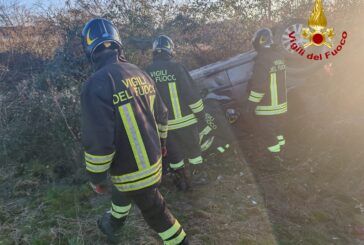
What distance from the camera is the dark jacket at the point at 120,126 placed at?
98.0 inches

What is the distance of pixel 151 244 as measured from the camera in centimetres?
334

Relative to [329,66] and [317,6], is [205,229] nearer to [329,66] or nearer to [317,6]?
[329,66]

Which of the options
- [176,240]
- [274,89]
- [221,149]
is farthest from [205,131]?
[176,240]

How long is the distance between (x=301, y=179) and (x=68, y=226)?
2.91 metres

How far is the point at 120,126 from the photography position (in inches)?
102

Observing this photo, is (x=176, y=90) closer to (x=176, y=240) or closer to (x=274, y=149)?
(x=274, y=149)

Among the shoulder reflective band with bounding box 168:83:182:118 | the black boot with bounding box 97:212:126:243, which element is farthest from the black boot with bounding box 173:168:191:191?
the black boot with bounding box 97:212:126:243

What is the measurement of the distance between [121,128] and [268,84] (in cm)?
292

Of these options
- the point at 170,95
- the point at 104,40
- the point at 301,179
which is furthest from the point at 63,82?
the point at 301,179

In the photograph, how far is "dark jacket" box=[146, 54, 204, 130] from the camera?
4.28 metres

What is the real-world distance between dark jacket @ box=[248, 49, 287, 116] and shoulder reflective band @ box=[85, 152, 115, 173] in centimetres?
293

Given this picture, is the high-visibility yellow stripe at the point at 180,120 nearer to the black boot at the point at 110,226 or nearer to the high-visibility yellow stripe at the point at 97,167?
the black boot at the point at 110,226

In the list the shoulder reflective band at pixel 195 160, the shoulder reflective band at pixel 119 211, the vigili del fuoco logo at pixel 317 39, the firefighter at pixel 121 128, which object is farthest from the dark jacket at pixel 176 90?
the vigili del fuoco logo at pixel 317 39

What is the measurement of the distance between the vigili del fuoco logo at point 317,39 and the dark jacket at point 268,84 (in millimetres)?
1375
